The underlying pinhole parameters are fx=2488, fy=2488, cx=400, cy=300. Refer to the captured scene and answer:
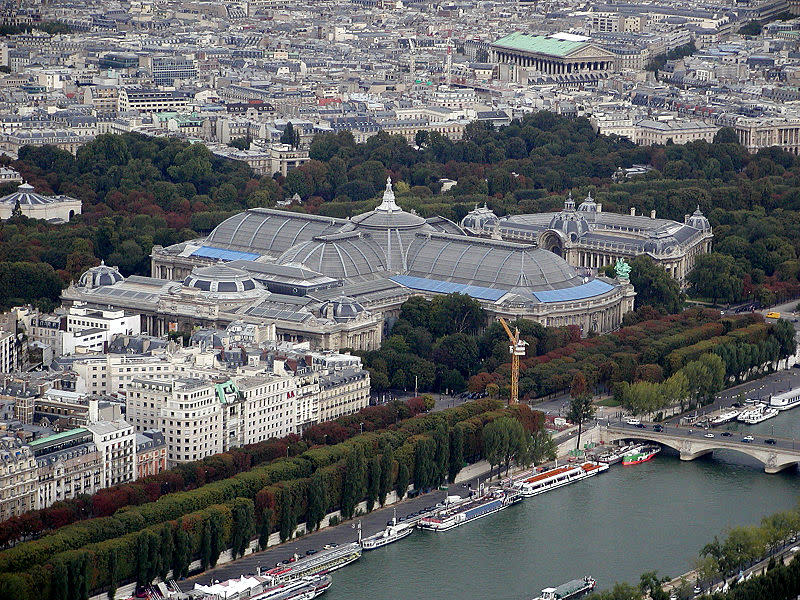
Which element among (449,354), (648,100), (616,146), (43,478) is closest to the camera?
(43,478)

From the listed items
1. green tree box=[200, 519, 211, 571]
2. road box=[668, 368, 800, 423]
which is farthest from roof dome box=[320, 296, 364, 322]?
green tree box=[200, 519, 211, 571]

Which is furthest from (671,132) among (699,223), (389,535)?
(389,535)

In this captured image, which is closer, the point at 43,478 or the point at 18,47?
the point at 43,478

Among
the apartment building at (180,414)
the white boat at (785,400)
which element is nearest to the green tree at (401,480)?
the apartment building at (180,414)

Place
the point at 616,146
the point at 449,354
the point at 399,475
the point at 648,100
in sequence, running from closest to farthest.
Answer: the point at 399,475
the point at 449,354
the point at 616,146
the point at 648,100

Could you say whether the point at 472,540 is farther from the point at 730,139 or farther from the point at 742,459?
the point at 730,139

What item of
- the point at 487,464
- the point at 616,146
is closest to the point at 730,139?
the point at 616,146
